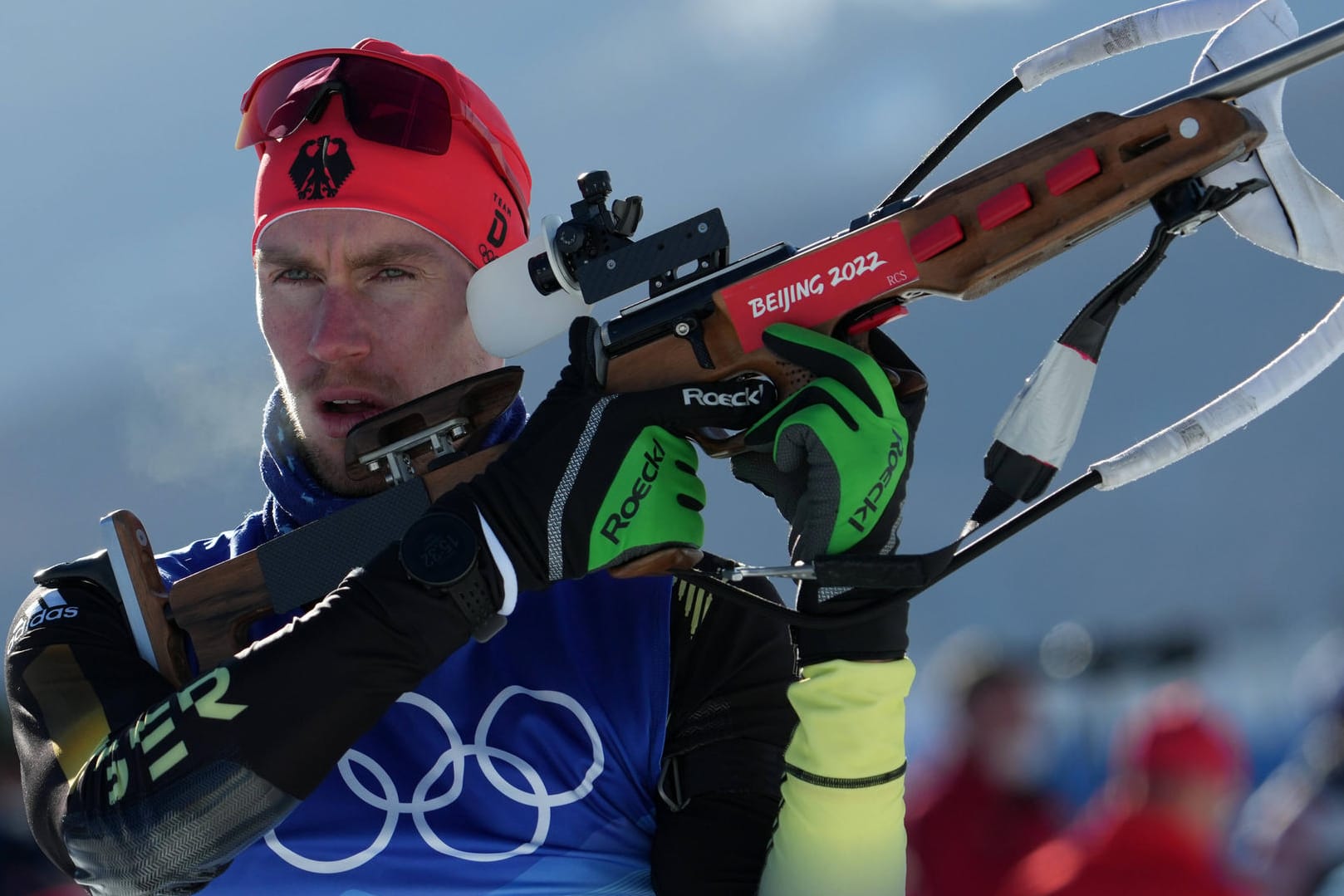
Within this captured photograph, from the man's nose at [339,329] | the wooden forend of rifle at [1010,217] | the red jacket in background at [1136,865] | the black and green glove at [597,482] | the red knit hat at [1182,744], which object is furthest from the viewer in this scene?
the red knit hat at [1182,744]

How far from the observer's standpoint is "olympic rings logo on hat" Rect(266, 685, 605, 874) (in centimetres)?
188

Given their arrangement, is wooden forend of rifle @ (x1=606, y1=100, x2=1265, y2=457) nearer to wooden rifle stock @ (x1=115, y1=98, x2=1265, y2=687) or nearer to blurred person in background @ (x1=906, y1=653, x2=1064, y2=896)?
wooden rifle stock @ (x1=115, y1=98, x2=1265, y2=687)

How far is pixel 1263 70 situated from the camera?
→ 161 cm

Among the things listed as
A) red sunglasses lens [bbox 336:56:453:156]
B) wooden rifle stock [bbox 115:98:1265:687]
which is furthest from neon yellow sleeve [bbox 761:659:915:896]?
red sunglasses lens [bbox 336:56:453:156]

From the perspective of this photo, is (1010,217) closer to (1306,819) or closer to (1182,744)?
(1182,744)

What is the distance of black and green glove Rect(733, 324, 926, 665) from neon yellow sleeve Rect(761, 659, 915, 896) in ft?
0.12

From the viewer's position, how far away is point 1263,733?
332 centimetres

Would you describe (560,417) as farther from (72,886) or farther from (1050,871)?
(72,886)

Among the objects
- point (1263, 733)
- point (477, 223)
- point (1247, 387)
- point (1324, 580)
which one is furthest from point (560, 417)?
point (1324, 580)

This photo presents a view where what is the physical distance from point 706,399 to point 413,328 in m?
0.57

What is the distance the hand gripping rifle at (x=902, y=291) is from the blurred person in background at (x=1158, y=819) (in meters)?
0.51

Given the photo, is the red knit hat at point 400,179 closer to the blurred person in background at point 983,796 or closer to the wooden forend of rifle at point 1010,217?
the wooden forend of rifle at point 1010,217

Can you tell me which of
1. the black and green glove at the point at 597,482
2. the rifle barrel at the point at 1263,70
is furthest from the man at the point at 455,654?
the rifle barrel at the point at 1263,70

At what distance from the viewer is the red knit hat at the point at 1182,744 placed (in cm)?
216
